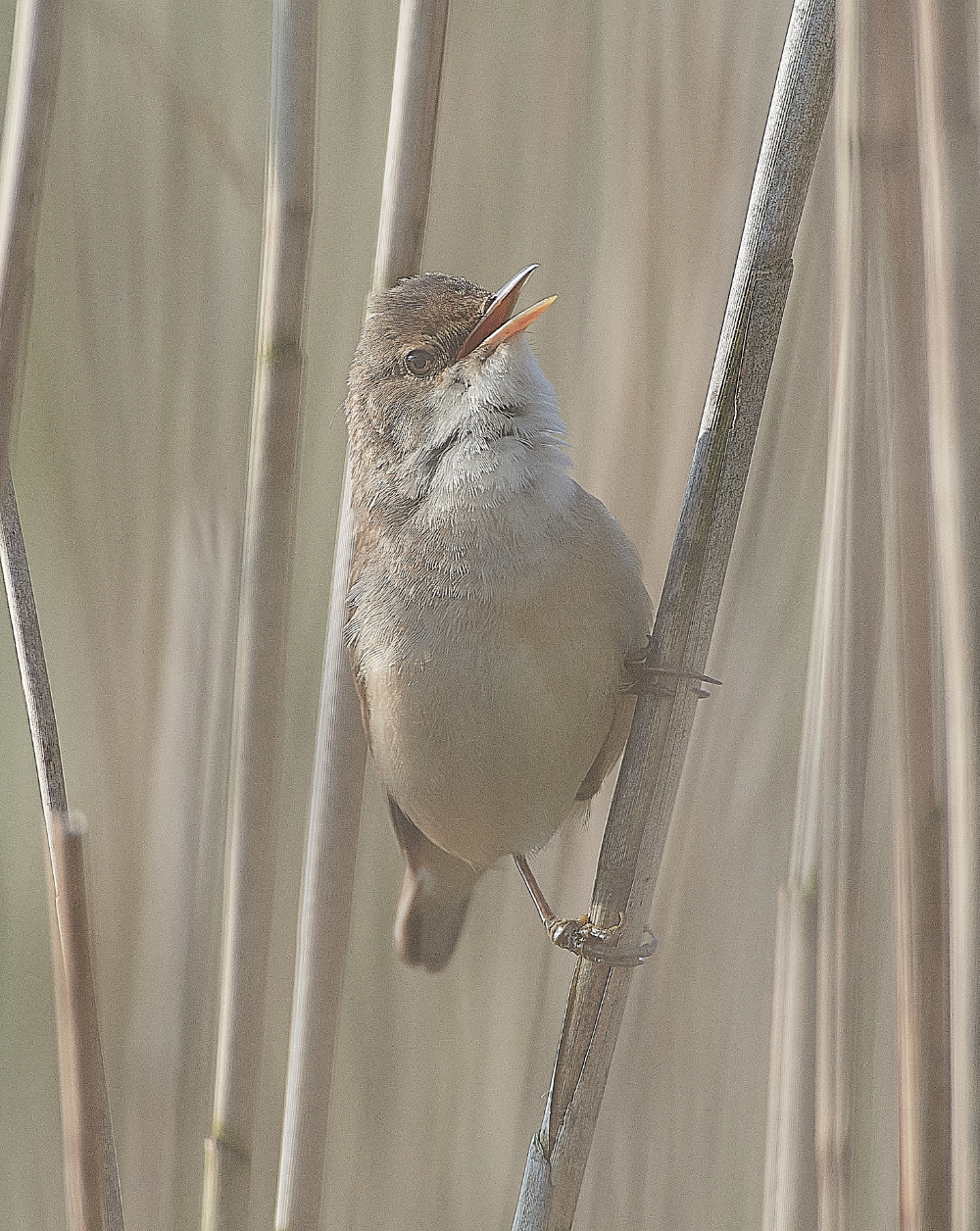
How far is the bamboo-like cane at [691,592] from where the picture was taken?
3.66ft

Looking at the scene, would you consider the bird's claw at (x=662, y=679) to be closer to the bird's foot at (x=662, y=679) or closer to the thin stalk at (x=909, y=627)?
the bird's foot at (x=662, y=679)

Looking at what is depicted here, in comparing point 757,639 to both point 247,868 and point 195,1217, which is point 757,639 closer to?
point 247,868

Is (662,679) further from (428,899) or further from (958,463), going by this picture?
(428,899)

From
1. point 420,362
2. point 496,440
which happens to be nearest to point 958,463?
point 496,440

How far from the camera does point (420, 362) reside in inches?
66.9

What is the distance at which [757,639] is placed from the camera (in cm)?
182

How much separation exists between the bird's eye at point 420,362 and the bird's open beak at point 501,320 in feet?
0.13

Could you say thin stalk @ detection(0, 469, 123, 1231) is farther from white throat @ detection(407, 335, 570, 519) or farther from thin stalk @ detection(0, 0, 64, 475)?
white throat @ detection(407, 335, 570, 519)

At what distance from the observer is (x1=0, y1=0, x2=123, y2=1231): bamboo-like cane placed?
1.15 meters

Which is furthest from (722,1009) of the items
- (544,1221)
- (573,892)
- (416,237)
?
(416,237)

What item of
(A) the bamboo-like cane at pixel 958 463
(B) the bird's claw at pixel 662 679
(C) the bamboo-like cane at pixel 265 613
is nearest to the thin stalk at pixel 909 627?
(A) the bamboo-like cane at pixel 958 463

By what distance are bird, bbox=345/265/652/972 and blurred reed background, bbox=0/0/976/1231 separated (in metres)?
0.28

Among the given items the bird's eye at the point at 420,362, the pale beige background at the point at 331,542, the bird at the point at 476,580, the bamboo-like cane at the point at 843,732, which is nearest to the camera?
the bamboo-like cane at the point at 843,732

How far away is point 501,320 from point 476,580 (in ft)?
1.21
